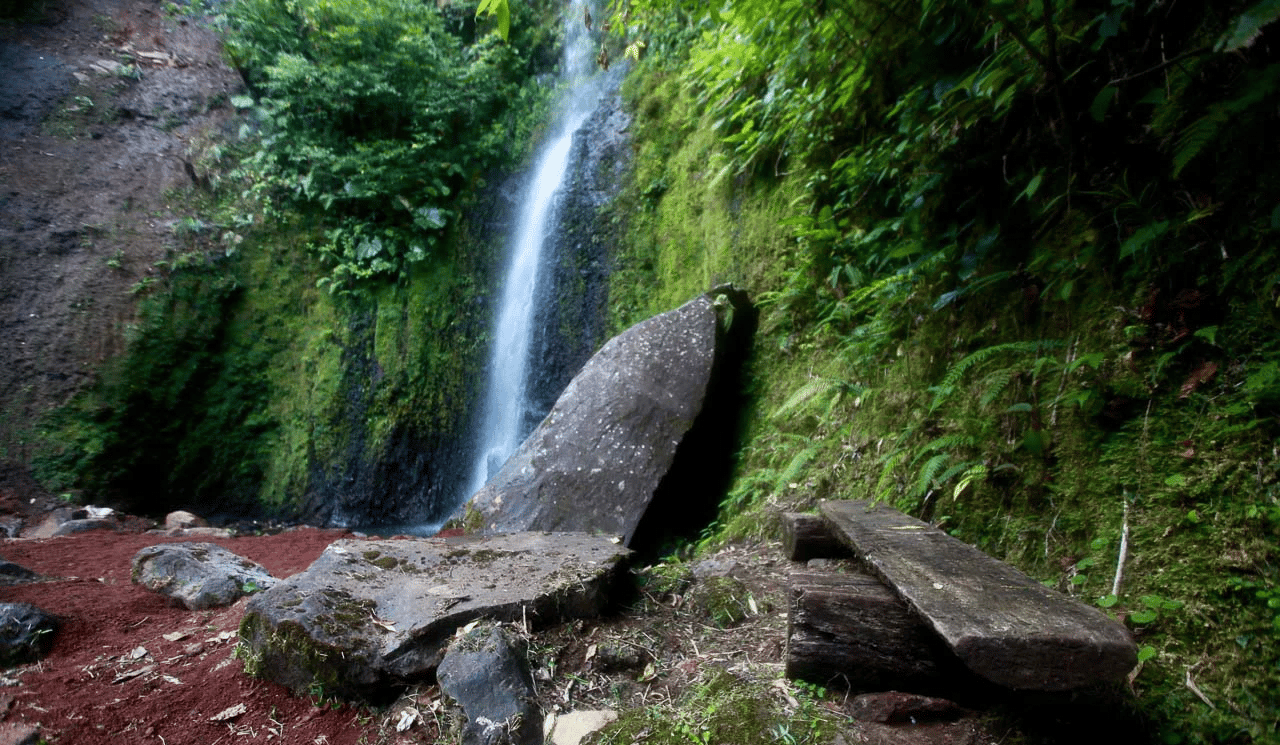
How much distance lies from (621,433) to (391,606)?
104 inches

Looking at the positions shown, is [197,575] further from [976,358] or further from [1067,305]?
[1067,305]

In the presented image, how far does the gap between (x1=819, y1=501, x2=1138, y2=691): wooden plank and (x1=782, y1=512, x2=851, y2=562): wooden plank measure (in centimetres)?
84

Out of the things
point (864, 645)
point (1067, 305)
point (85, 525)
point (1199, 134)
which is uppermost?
point (1199, 134)

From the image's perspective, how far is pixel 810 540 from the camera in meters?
2.66

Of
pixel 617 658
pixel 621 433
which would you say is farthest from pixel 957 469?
pixel 621 433

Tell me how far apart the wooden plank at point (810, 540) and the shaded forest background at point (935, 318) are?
0.36 m

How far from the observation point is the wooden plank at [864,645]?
1613 millimetres

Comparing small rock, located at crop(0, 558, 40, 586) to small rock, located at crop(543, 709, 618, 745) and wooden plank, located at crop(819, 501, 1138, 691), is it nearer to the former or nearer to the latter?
small rock, located at crop(543, 709, 618, 745)

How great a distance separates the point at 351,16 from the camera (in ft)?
29.4

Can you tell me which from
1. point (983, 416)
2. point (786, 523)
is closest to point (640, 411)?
point (786, 523)

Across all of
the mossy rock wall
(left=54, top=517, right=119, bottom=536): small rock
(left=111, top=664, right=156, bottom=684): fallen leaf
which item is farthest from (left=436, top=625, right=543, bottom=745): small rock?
the mossy rock wall

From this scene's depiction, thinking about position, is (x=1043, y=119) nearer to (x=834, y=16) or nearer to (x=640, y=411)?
(x=834, y=16)

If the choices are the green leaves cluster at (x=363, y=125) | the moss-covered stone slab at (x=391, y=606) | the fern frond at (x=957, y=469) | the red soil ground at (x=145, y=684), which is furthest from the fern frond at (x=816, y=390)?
the green leaves cluster at (x=363, y=125)

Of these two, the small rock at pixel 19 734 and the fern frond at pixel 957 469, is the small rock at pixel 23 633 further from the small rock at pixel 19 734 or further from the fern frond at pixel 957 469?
the fern frond at pixel 957 469
